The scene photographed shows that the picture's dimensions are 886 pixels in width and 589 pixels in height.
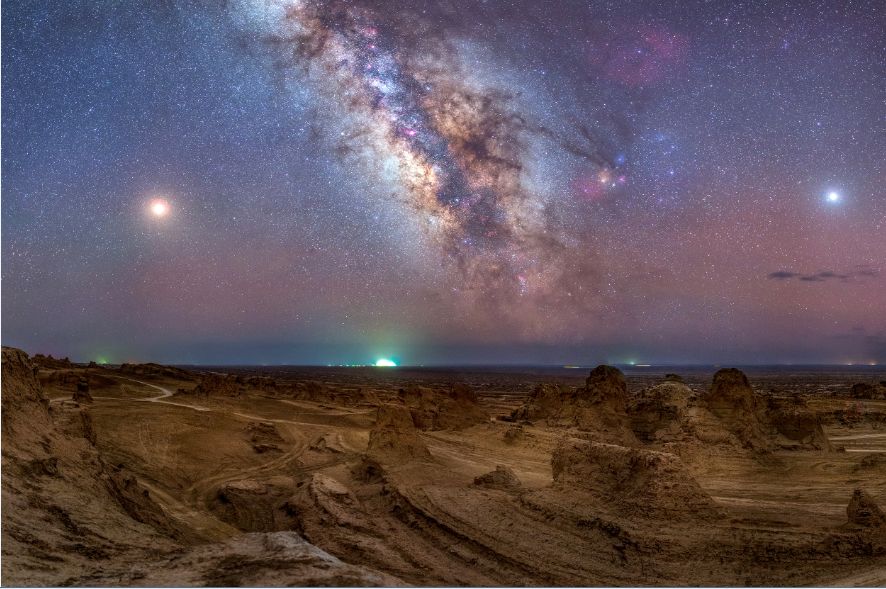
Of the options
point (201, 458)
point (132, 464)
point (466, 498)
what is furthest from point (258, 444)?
point (466, 498)

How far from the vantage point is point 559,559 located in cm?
944

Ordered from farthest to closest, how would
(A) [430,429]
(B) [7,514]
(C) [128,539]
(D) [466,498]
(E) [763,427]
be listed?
1. (A) [430,429]
2. (E) [763,427]
3. (D) [466,498]
4. (C) [128,539]
5. (B) [7,514]

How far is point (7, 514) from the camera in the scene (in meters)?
6.62

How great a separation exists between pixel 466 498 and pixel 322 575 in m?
7.76

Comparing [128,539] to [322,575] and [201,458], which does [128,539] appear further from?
[201,458]

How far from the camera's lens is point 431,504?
11680mm

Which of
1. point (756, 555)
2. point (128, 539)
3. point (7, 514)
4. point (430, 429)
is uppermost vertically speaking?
point (7, 514)

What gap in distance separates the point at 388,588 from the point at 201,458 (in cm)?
1764

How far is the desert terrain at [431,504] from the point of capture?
6.52 meters

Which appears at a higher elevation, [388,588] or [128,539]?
[388,588]

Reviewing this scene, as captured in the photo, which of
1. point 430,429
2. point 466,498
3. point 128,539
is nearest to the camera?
point 128,539

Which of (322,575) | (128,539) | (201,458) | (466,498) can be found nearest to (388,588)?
(322,575)

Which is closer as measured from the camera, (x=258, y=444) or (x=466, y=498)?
(x=466, y=498)

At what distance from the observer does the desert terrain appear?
6523 millimetres
